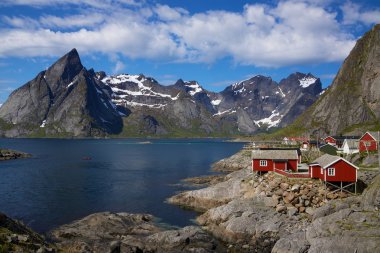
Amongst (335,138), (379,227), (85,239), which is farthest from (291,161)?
(335,138)

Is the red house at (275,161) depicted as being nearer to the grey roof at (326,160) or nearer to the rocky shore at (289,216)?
the rocky shore at (289,216)

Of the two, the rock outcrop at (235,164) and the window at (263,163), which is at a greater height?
the window at (263,163)

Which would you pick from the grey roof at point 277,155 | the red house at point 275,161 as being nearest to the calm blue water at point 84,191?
the red house at point 275,161

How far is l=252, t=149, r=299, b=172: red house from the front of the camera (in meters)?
71.3

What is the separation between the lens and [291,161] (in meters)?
71.5

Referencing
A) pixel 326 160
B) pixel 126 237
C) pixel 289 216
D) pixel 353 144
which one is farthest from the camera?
pixel 353 144

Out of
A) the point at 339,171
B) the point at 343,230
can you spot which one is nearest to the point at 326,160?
the point at 339,171

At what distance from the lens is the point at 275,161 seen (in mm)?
71562

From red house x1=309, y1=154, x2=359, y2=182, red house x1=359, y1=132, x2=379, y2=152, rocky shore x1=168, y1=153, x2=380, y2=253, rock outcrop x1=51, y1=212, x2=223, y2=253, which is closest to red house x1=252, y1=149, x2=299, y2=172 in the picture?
rocky shore x1=168, y1=153, x2=380, y2=253

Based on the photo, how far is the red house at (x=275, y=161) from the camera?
2808 inches

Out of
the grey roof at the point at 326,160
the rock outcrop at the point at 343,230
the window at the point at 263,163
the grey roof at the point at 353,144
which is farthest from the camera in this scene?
the grey roof at the point at 353,144

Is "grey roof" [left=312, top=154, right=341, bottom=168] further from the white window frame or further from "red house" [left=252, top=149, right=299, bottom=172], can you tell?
"red house" [left=252, top=149, right=299, bottom=172]

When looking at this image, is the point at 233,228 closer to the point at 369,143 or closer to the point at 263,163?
the point at 263,163

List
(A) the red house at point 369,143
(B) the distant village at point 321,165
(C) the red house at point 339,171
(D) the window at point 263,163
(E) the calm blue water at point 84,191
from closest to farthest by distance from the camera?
1. (C) the red house at point 339,171
2. (B) the distant village at point 321,165
3. (E) the calm blue water at point 84,191
4. (D) the window at point 263,163
5. (A) the red house at point 369,143
